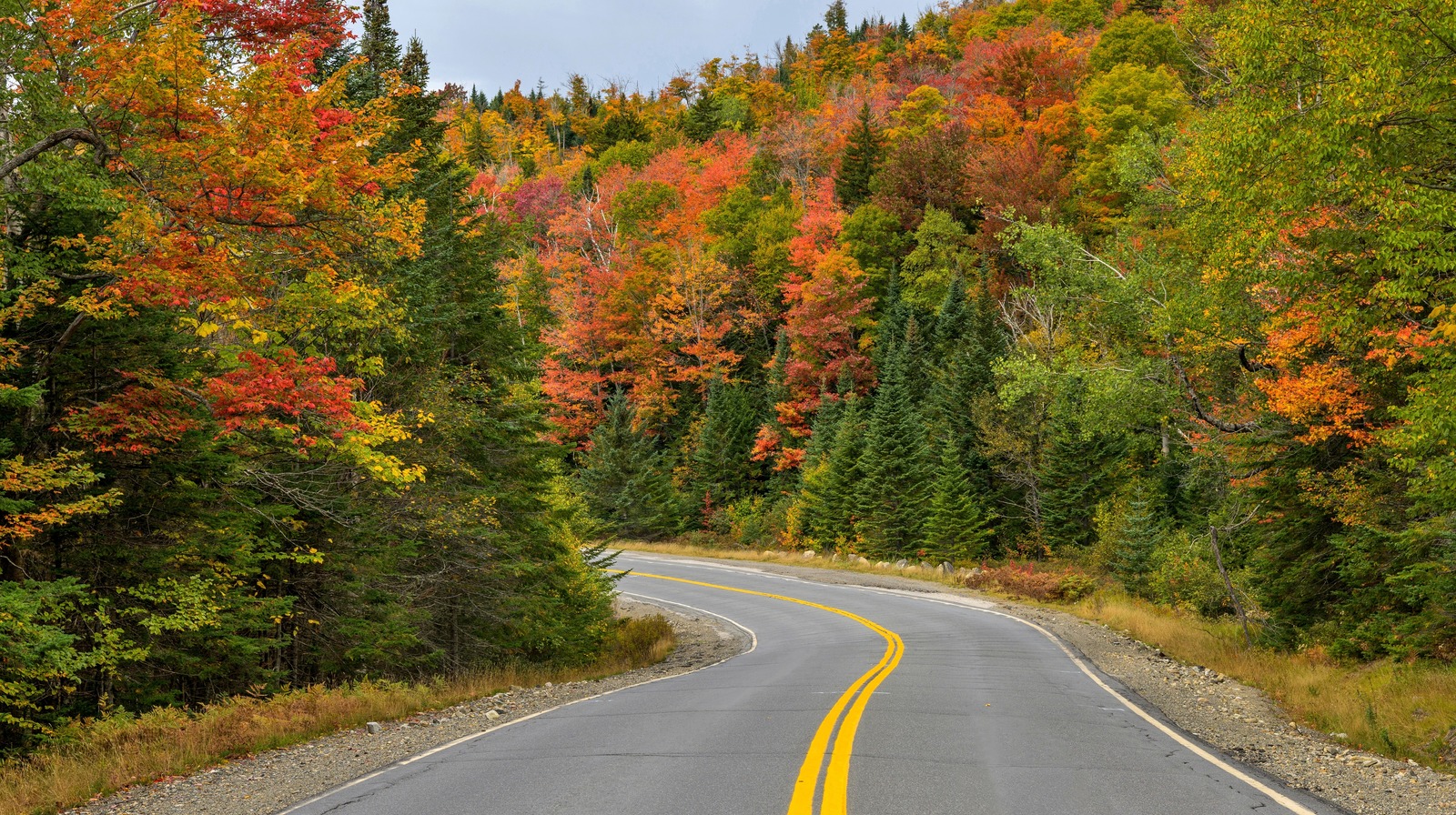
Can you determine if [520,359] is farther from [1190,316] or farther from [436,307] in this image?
[1190,316]

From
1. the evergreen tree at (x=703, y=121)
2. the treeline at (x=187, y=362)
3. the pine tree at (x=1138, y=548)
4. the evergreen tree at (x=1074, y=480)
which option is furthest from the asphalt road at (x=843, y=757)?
the evergreen tree at (x=703, y=121)

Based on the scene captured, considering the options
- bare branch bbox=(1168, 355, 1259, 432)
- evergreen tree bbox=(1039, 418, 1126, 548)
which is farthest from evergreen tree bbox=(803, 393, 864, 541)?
bare branch bbox=(1168, 355, 1259, 432)

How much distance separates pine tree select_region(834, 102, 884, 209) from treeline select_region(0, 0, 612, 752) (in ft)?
130

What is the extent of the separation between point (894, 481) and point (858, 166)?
22633mm

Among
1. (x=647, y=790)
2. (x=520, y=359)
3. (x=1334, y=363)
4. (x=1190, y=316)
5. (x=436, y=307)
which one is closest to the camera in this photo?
(x=647, y=790)

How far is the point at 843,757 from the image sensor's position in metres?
7.77

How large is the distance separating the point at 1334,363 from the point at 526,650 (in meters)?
19.0

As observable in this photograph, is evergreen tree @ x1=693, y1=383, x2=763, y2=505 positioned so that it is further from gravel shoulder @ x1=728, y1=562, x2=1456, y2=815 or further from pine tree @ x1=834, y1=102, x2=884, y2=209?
gravel shoulder @ x1=728, y1=562, x2=1456, y2=815

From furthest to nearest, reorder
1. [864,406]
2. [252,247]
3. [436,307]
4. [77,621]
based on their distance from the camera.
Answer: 1. [864,406]
2. [436,307]
3. [252,247]
4. [77,621]

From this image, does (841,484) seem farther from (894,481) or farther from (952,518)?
(952,518)

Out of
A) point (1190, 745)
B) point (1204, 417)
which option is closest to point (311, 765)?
point (1190, 745)

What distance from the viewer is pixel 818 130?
61.7 metres

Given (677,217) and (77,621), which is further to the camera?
(677,217)

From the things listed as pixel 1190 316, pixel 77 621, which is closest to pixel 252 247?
pixel 77 621
